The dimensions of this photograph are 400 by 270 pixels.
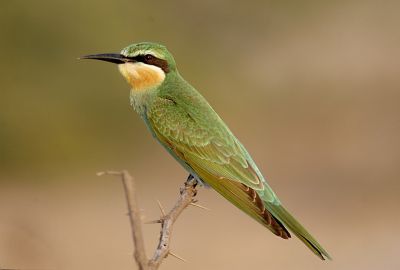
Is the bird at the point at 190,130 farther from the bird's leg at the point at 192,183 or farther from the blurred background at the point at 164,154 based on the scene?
the blurred background at the point at 164,154

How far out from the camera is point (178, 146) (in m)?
3.41

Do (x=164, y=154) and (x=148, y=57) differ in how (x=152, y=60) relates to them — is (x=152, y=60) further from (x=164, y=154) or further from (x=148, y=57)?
(x=164, y=154)

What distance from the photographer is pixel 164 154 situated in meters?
10.3

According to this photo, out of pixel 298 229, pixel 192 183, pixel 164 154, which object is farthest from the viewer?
pixel 164 154

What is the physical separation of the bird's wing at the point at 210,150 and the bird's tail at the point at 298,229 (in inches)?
1.3

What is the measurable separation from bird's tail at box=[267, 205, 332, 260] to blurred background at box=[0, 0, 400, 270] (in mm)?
3912

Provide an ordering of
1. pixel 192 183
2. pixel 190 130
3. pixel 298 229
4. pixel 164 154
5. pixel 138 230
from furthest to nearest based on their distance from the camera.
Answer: pixel 164 154, pixel 190 130, pixel 192 183, pixel 298 229, pixel 138 230

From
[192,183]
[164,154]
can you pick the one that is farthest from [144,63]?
[164,154]

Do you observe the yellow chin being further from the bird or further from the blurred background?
the blurred background

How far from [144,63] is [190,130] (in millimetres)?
284

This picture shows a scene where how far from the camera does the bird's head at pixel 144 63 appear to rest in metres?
3.36

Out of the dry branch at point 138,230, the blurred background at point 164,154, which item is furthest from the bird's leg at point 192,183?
the blurred background at point 164,154

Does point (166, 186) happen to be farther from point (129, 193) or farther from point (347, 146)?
point (129, 193)

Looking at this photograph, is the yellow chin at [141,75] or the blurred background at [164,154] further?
the blurred background at [164,154]
